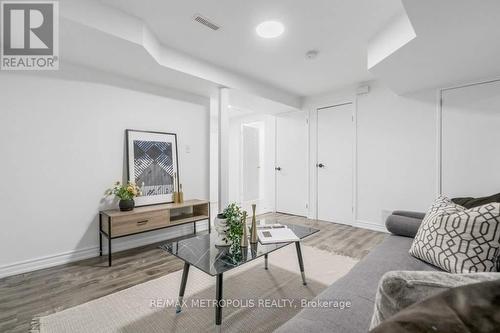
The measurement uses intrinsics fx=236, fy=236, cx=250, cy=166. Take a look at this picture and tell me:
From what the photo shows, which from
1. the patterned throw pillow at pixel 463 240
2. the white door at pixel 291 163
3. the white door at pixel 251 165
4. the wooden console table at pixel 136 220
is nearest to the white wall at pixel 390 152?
the white door at pixel 291 163

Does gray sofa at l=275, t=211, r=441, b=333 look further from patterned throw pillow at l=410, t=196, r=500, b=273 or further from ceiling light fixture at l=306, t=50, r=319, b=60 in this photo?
ceiling light fixture at l=306, t=50, r=319, b=60

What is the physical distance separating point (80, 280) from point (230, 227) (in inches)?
63.8

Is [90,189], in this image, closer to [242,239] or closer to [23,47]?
[23,47]

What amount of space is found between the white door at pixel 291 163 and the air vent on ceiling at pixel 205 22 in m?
2.72

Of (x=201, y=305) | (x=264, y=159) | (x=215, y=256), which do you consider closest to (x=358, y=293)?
(x=215, y=256)

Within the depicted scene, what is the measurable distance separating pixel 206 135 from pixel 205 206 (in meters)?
1.20

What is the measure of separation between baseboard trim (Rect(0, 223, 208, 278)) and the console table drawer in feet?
1.47

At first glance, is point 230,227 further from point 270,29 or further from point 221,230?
point 270,29

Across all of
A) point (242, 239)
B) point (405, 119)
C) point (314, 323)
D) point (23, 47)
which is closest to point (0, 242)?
point (23, 47)

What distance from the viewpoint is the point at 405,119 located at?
11.3 feet

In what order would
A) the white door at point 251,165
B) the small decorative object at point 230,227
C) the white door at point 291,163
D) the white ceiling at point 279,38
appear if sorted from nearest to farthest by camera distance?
the small decorative object at point 230,227, the white ceiling at point 279,38, the white door at point 291,163, the white door at point 251,165

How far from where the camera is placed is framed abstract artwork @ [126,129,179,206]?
3057mm

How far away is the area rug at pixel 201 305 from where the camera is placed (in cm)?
156

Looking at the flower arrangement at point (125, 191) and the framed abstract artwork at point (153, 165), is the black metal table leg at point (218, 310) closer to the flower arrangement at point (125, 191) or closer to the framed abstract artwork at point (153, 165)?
the flower arrangement at point (125, 191)
